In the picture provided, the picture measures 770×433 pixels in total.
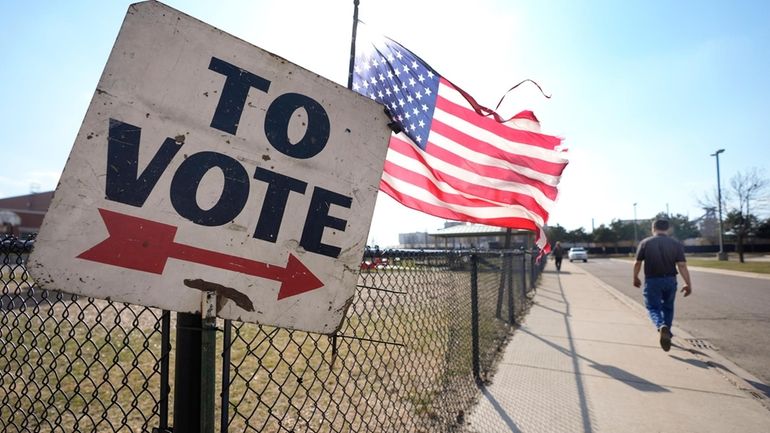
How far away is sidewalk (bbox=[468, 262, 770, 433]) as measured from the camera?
3.64 metres

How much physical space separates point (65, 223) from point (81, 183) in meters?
0.13

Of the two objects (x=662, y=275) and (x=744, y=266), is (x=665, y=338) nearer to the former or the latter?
(x=662, y=275)

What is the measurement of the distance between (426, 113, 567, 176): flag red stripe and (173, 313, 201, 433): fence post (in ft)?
7.73

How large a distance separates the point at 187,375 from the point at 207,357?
0.32 feet

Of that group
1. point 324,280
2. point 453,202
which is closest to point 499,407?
point 453,202

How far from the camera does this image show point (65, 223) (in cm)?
136

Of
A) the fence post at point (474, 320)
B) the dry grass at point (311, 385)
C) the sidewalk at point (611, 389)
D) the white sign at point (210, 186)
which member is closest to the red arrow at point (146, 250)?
the white sign at point (210, 186)

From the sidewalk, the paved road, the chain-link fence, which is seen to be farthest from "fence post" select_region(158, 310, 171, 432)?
the paved road

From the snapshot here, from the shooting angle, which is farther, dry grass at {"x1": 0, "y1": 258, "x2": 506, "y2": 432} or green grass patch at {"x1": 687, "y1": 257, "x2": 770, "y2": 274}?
green grass patch at {"x1": 687, "y1": 257, "x2": 770, "y2": 274}

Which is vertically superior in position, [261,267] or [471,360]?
[261,267]

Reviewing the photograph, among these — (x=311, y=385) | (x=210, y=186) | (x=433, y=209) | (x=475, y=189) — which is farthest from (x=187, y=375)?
(x=475, y=189)

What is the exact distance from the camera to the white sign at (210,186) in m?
1.40

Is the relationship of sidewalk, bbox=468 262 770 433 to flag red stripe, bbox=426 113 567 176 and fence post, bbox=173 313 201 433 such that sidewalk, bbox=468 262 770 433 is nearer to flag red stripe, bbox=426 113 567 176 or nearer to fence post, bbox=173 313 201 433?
→ flag red stripe, bbox=426 113 567 176

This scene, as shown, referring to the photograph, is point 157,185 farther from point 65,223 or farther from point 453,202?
point 453,202
